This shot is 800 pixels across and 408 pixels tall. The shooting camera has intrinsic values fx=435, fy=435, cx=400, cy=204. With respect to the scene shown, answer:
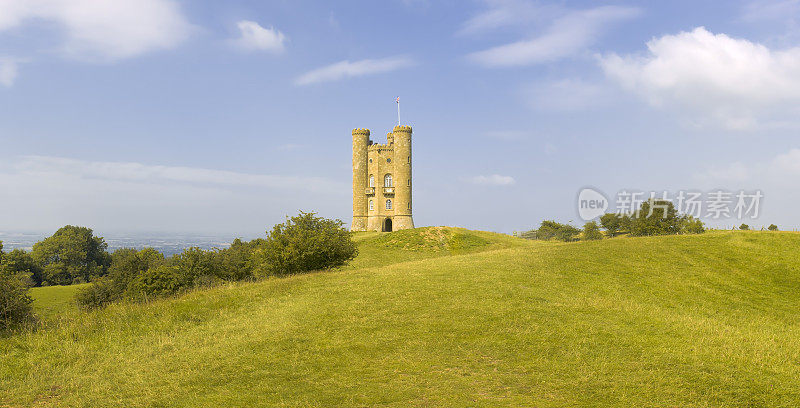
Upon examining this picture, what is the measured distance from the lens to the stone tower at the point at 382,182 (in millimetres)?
72062

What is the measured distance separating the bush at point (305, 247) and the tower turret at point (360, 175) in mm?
44557

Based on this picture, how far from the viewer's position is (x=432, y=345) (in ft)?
41.4

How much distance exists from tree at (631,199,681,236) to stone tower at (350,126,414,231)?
111ft

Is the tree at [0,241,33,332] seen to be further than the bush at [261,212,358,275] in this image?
No

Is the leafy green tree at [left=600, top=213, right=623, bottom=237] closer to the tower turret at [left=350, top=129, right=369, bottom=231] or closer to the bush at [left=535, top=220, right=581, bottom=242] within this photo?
the bush at [left=535, top=220, right=581, bottom=242]

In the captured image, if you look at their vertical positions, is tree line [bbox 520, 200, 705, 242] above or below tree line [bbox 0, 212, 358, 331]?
above

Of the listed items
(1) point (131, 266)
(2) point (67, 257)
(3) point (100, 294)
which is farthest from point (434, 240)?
(2) point (67, 257)

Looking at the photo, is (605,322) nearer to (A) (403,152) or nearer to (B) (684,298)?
(B) (684,298)

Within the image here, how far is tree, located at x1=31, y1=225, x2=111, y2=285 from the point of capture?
2852 inches

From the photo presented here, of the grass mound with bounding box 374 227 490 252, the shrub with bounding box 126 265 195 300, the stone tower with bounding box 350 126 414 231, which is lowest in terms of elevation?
the shrub with bounding box 126 265 195 300

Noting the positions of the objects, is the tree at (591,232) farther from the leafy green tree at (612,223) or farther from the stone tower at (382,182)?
the stone tower at (382,182)

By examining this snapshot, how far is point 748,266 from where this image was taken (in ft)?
88.0

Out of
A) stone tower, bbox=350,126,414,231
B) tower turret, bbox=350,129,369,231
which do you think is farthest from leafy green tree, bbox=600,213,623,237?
tower turret, bbox=350,129,369,231

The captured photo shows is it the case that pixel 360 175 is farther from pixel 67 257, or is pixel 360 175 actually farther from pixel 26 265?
pixel 26 265
